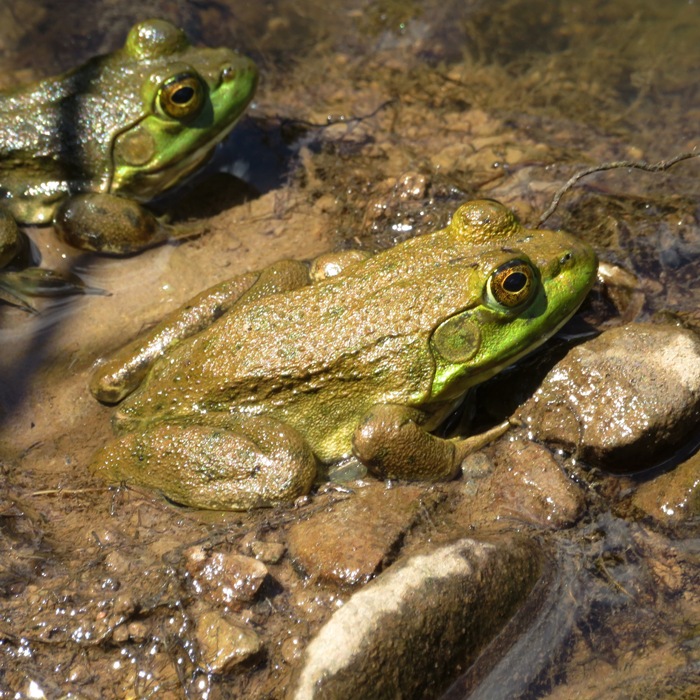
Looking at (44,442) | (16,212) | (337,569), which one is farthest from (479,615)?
(16,212)

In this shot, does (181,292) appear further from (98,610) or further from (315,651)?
(315,651)

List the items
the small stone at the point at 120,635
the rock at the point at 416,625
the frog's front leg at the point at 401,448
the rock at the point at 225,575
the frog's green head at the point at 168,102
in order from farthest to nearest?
the frog's green head at the point at 168,102
the frog's front leg at the point at 401,448
the rock at the point at 225,575
the small stone at the point at 120,635
the rock at the point at 416,625

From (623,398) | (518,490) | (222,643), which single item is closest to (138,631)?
(222,643)

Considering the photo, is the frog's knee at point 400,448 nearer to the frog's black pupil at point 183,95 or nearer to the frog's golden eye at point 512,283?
the frog's golden eye at point 512,283

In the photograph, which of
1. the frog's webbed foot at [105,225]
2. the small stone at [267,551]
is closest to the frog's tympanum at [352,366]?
the small stone at [267,551]

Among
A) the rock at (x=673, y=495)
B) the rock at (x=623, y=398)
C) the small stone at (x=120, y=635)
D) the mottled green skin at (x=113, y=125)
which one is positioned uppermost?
the mottled green skin at (x=113, y=125)

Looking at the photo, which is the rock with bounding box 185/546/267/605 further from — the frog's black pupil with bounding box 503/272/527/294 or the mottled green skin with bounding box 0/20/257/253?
the mottled green skin with bounding box 0/20/257/253

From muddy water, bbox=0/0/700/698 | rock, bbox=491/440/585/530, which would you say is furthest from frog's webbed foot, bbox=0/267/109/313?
rock, bbox=491/440/585/530
